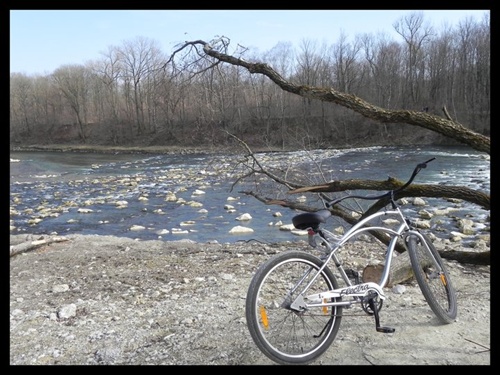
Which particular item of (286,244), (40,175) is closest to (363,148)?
(40,175)

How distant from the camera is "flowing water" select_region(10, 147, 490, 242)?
12.0m

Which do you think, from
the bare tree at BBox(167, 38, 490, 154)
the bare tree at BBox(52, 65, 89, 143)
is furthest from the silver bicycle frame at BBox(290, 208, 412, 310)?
the bare tree at BBox(52, 65, 89, 143)

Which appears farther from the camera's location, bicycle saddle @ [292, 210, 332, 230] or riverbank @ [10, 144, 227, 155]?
riverbank @ [10, 144, 227, 155]

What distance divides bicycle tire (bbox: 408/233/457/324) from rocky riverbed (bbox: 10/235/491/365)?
0.14 meters

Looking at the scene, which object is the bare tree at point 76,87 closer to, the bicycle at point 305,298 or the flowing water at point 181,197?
the flowing water at point 181,197

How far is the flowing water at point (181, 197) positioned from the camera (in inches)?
473

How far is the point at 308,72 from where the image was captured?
51344 millimetres

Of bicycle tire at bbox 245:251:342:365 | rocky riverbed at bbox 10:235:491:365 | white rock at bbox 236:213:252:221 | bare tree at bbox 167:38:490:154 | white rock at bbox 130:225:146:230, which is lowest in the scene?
white rock at bbox 130:225:146:230

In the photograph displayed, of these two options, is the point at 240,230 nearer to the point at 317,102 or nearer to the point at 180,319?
the point at 180,319

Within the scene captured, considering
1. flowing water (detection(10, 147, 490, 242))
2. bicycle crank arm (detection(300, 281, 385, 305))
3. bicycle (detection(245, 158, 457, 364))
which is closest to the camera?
bicycle (detection(245, 158, 457, 364))

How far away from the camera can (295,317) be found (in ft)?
9.80

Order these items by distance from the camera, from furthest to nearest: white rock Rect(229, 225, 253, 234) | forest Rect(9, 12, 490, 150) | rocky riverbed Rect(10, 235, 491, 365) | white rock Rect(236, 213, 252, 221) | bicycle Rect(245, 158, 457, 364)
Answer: forest Rect(9, 12, 490, 150) < white rock Rect(236, 213, 252, 221) < white rock Rect(229, 225, 253, 234) < rocky riverbed Rect(10, 235, 491, 365) < bicycle Rect(245, 158, 457, 364)

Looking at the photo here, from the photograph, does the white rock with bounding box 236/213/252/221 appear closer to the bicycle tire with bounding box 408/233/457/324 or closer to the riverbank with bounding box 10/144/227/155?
the bicycle tire with bounding box 408/233/457/324

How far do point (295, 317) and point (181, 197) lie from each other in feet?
48.3
